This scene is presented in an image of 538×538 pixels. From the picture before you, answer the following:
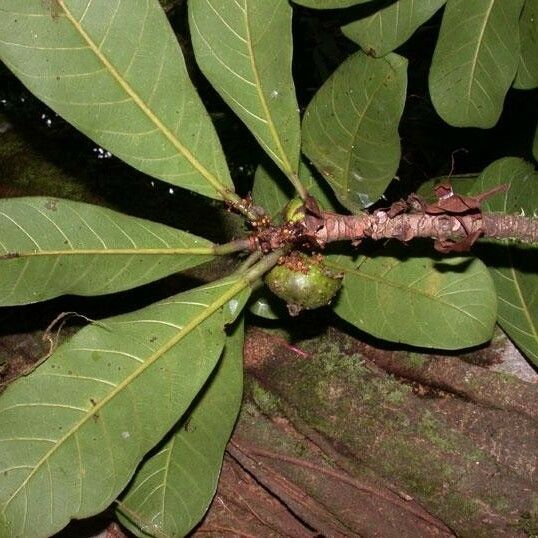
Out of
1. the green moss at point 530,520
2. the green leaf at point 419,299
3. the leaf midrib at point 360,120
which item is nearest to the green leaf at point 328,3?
the leaf midrib at point 360,120

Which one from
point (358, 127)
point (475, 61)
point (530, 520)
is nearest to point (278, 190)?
point (358, 127)

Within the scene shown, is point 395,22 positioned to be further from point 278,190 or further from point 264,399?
point 264,399

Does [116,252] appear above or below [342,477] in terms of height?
above

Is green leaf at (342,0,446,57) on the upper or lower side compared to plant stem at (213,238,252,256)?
upper

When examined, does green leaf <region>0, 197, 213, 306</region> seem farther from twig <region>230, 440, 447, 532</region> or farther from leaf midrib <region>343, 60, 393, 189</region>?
twig <region>230, 440, 447, 532</region>

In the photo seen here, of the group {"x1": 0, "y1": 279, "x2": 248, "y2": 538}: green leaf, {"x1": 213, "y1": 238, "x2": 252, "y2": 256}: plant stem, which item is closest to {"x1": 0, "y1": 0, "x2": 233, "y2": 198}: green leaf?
{"x1": 213, "y1": 238, "x2": 252, "y2": 256}: plant stem
